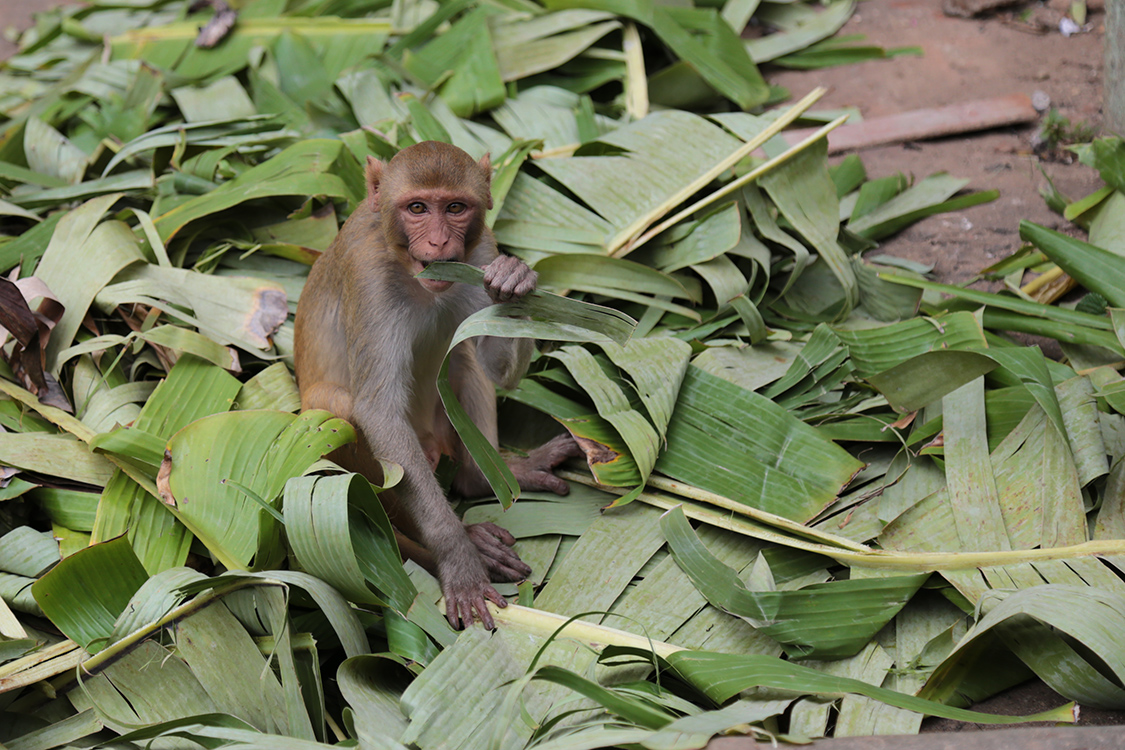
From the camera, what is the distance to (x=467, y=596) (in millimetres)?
3801

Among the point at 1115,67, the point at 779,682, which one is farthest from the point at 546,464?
the point at 1115,67

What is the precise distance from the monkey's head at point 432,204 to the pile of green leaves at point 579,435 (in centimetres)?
50

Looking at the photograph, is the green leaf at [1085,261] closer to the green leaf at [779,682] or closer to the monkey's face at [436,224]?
the green leaf at [779,682]

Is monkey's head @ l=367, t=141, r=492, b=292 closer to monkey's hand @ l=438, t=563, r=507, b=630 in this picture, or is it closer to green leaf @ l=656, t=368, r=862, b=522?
monkey's hand @ l=438, t=563, r=507, b=630

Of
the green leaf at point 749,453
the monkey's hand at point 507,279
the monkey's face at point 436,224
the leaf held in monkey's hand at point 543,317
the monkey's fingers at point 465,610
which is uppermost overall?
the monkey's face at point 436,224

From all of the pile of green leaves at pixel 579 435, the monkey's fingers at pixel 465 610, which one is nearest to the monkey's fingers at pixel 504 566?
the pile of green leaves at pixel 579 435

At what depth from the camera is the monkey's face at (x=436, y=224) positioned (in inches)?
143

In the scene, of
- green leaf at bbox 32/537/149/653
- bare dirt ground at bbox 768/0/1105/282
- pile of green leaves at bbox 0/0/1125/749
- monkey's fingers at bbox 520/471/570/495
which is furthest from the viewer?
bare dirt ground at bbox 768/0/1105/282

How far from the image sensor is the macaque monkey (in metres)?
3.71

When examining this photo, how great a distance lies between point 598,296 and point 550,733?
2.78 m

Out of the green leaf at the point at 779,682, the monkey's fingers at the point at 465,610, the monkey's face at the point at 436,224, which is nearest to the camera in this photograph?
the green leaf at the point at 779,682

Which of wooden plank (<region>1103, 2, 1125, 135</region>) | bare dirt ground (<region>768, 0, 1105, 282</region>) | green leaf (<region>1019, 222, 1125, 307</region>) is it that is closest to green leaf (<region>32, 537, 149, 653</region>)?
green leaf (<region>1019, 222, 1125, 307</region>)

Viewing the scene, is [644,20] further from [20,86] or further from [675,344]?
[20,86]

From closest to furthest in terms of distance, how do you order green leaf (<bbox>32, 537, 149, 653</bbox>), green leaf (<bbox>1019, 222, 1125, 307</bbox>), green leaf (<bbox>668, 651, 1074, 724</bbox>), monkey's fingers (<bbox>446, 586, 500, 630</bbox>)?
green leaf (<bbox>668, 651, 1074, 724</bbox>)
green leaf (<bbox>32, 537, 149, 653</bbox>)
monkey's fingers (<bbox>446, 586, 500, 630</bbox>)
green leaf (<bbox>1019, 222, 1125, 307</bbox>)
